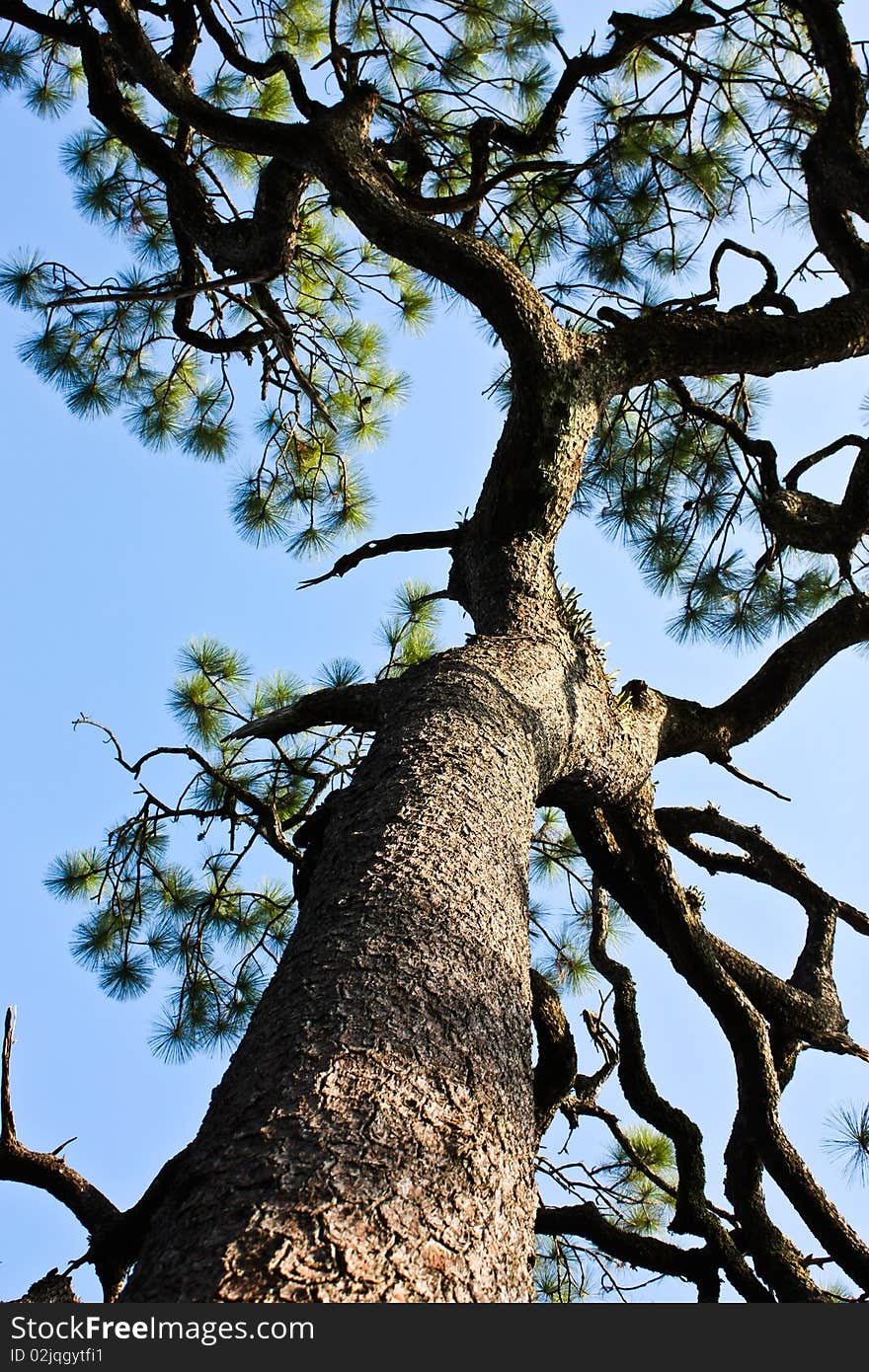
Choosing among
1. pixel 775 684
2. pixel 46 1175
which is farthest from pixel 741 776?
pixel 46 1175

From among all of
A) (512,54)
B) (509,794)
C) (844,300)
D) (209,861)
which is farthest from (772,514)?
(512,54)

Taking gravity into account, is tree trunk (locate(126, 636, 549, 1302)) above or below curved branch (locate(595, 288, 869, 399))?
below

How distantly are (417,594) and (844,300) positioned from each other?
170 cm

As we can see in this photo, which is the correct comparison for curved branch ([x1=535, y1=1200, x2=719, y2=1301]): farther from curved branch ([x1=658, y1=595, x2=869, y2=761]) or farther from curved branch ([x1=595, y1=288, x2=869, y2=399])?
curved branch ([x1=595, y1=288, x2=869, y2=399])

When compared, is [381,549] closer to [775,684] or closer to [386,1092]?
[775,684]

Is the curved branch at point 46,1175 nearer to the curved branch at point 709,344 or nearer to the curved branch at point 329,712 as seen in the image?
the curved branch at point 329,712

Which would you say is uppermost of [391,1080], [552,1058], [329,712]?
[329,712]

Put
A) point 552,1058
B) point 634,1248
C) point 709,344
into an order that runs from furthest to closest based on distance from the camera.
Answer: point 709,344, point 634,1248, point 552,1058

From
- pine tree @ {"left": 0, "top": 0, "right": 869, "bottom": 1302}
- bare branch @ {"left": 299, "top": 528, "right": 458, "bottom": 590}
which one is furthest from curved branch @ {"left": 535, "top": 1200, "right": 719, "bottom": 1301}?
bare branch @ {"left": 299, "top": 528, "right": 458, "bottom": 590}

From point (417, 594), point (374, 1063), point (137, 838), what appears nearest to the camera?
point (374, 1063)

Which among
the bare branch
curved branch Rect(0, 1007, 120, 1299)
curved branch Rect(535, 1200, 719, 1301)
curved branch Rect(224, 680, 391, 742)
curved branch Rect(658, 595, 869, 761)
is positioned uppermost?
the bare branch

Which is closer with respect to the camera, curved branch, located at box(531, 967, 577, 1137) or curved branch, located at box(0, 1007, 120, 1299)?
curved branch, located at box(0, 1007, 120, 1299)

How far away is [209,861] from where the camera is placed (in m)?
2.91

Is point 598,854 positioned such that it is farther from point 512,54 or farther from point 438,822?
point 512,54
